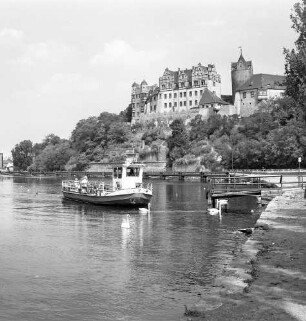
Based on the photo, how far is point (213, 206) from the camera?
4622cm

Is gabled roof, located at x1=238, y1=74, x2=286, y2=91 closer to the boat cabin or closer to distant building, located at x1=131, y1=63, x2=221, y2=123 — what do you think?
distant building, located at x1=131, y1=63, x2=221, y2=123

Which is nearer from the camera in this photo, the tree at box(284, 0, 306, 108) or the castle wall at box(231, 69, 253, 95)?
the tree at box(284, 0, 306, 108)

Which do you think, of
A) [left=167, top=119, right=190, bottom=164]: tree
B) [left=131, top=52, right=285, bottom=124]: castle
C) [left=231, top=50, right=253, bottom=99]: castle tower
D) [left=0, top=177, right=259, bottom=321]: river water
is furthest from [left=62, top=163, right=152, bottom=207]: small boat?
[left=231, top=50, right=253, bottom=99]: castle tower

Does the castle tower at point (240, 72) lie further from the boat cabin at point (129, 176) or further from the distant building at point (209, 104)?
the boat cabin at point (129, 176)

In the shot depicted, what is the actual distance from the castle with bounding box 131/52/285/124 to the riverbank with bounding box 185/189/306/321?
133132mm

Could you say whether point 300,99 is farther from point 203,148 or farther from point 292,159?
point 203,148

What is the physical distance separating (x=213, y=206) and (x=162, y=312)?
3305cm

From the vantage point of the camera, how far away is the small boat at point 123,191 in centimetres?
4856

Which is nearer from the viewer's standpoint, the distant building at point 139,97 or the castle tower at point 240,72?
the castle tower at point 240,72

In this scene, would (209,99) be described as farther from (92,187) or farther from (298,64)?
(298,64)

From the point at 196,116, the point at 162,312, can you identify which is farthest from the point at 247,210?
the point at 196,116

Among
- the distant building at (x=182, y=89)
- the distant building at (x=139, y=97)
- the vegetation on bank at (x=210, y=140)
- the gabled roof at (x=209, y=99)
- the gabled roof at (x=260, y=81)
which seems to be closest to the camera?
the vegetation on bank at (x=210, y=140)

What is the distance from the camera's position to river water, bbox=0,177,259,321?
1455 cm

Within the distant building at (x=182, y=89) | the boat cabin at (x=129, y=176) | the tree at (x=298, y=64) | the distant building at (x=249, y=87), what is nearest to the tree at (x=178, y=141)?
the distant building at (x=182, y=89)
